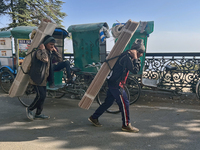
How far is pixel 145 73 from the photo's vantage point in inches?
261

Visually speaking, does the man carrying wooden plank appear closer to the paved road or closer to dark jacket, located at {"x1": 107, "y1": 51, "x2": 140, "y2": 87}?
dark jacket, located at {"x1": 107, "y1": 51, "x2": 140, "y2": 87}

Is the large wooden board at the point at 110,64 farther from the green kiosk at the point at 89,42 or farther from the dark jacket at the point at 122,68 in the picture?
the green kiosk at the point at 89,42

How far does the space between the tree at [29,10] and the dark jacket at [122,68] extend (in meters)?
14.6

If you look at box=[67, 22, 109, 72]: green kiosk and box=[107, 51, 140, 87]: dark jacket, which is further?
box=[67, 22, 109, 72]: green kiosk

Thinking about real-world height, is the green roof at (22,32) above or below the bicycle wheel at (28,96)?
above

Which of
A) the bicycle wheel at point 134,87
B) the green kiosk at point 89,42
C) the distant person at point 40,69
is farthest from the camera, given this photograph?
the green kiosk at point 89,42

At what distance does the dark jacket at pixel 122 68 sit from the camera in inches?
136

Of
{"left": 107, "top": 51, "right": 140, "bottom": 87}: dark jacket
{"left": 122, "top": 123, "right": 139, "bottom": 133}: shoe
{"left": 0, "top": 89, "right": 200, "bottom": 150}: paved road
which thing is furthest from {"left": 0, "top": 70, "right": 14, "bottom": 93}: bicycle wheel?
{"left": 122, "top": 123, "right": 139, "bottom": 133}: shoe

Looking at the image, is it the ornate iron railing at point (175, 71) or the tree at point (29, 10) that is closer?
the ornate iron railing at point (175, 71)

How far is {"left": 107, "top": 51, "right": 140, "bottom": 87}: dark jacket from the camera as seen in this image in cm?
346

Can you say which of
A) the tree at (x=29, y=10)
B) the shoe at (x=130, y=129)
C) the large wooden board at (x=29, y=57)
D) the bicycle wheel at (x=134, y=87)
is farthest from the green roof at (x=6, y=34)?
the tree at (x=29, y=10)

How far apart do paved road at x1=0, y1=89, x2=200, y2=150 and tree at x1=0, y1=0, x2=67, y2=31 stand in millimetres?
12965

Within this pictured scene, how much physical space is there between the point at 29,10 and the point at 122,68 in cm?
1640

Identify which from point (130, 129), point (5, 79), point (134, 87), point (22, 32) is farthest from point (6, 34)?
point (130, 129)
